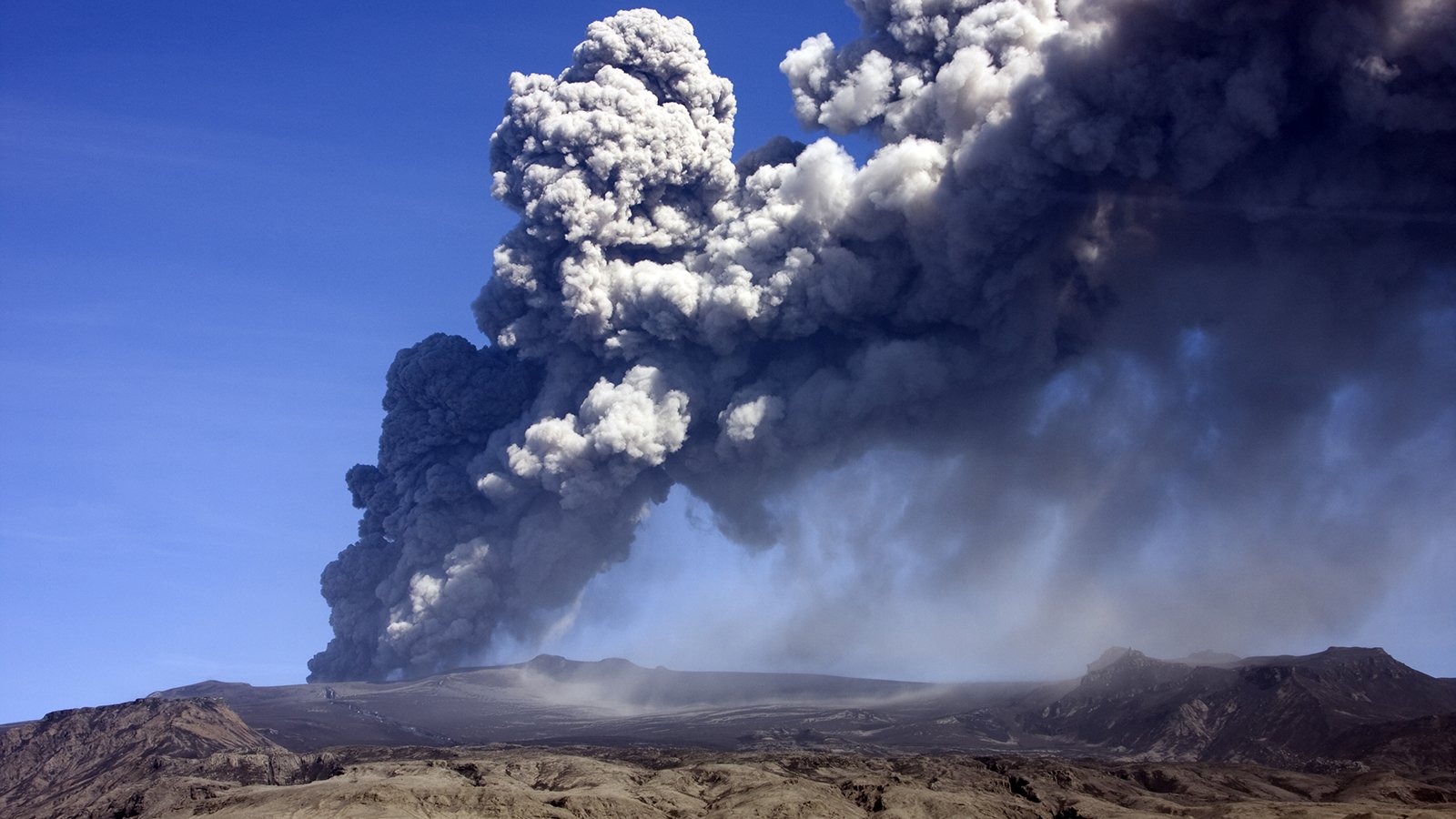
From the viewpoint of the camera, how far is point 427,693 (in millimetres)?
69062

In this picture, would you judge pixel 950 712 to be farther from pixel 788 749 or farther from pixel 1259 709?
pixel 1259 709

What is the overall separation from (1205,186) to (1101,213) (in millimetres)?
4583

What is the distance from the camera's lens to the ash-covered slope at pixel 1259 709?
49.2 m

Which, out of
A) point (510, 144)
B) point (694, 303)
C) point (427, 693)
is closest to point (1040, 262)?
point (694, 303)

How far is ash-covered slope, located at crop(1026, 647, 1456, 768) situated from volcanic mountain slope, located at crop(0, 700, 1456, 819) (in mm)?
4464

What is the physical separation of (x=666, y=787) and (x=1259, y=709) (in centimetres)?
2284

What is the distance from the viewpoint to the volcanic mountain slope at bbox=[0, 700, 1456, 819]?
40.3m

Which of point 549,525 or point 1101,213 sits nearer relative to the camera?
point 1101,213

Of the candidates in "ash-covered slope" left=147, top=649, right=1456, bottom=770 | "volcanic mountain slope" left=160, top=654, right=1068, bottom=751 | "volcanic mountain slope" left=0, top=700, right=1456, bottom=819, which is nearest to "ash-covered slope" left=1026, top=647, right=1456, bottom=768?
"ash-covered slope" left=147, top=649, right=1456, bottom=770

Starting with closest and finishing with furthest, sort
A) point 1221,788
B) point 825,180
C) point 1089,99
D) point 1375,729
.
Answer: point 1221,788 < point 1375,729 < point 1089,99 < point 825,180

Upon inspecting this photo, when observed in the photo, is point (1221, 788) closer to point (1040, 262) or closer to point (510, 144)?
point (1040, 262)

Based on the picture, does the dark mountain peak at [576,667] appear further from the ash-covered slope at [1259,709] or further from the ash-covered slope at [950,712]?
the ash-covered slope at [1259,709]

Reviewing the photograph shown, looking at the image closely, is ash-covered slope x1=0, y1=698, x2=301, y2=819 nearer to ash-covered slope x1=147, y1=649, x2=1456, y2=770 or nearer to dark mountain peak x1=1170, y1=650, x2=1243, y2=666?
ash-covered slope x1=147, y1=649, x2=1456, y2=770

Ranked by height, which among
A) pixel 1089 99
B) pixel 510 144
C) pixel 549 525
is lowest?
pixel 549 525
